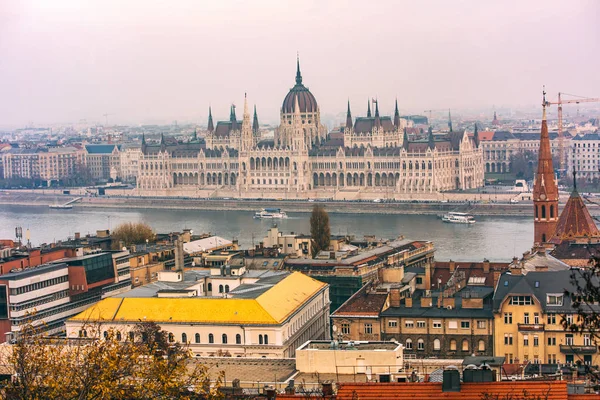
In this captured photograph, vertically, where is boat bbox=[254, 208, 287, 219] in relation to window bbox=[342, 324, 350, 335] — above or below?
below

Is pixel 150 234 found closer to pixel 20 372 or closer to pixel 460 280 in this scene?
pixel 460 280

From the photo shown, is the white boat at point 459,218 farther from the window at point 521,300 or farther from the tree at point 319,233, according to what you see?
the window at point 521,300

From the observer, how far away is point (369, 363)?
11.5 m

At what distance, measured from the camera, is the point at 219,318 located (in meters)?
15.0

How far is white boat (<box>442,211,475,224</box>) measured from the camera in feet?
146

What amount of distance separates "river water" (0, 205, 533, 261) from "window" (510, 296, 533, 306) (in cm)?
1414

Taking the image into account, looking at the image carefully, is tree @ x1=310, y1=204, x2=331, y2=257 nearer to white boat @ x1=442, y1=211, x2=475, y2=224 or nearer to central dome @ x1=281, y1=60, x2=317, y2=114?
white boat @ x1=442, y1=211, x2=475, y2=224

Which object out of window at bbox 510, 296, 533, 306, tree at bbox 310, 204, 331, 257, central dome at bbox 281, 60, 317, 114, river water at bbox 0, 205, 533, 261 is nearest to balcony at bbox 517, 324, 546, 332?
window at bbox 510, 296, 533, 306

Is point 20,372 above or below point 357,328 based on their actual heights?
above

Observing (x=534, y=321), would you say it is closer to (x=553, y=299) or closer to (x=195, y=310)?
(x=553, y=299)

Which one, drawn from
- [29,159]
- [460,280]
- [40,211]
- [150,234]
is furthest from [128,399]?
[29,159]

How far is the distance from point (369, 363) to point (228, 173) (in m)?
52.1

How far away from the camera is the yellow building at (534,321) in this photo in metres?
14.2

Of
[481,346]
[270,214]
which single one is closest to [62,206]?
[270,214]
